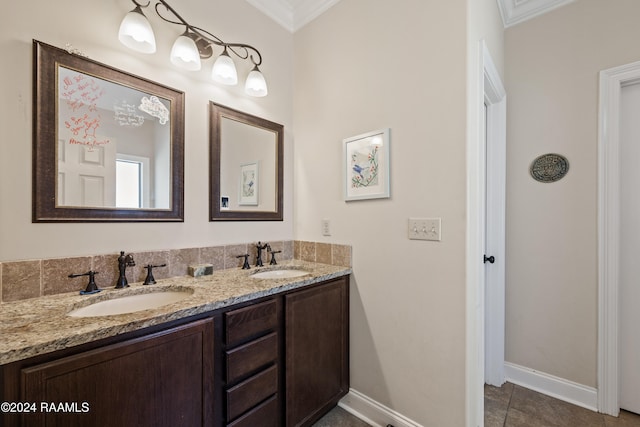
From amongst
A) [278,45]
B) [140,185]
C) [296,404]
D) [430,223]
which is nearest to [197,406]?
[296,404]

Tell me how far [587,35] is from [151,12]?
2.73 metres

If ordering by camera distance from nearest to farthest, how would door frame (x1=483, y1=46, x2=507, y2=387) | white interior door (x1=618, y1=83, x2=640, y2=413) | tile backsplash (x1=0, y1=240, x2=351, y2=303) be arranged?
tile backsplash (x1=0, y1=240, x2=351, y2=303) → white interior door (x1=618, y1=83, x2=640, y2=413) → door frame (x1=483, y1=46, x2=507, y2=387)

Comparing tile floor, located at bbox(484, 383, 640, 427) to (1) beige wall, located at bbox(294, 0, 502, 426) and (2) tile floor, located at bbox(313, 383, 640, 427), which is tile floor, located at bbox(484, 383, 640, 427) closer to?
(2) tile floor, located at bbox(313, 383, 640, 427)

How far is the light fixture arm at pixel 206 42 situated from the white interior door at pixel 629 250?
7.94 ft

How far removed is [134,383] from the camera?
0.89m

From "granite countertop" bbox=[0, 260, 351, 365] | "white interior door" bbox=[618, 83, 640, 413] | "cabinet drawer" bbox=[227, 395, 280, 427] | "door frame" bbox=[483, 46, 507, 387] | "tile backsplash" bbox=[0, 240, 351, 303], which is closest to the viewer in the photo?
"granite countertop" bbox=[0, 260, 351, 365]

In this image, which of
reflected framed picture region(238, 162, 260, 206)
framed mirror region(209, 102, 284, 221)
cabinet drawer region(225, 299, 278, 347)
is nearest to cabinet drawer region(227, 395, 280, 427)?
cabinet drawer region(225, 299, 278, 347)

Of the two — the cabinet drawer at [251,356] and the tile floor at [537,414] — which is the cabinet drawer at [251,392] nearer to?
the cabinet drawer at [251,356]

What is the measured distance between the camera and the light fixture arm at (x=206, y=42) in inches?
58.7

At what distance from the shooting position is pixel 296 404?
4.68 ft

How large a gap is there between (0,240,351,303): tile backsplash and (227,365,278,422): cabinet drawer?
71 centimetres

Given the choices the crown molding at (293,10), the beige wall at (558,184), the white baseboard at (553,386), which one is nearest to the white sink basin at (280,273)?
the beige wall at (558,184)

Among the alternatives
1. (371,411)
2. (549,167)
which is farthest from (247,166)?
(549,167)

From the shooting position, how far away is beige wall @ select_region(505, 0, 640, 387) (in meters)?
1.76
